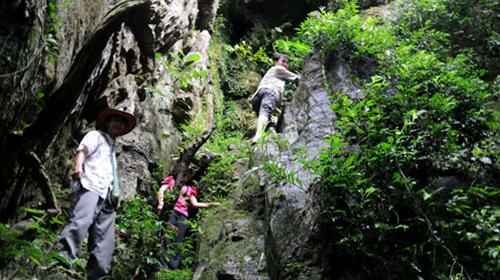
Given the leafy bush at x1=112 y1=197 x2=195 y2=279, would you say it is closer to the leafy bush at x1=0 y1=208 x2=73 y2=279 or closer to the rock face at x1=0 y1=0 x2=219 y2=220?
Result: the rock face at x1=0 y1=0 x2=219 y2=220

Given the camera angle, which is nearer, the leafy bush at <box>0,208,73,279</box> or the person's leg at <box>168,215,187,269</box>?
the leafy bush at <box>0,208,73,279</box>

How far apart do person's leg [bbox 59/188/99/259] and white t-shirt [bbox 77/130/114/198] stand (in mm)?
115

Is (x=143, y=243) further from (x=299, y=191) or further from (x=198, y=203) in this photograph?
(x=299, y=191)

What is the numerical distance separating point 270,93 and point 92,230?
5.74 meters

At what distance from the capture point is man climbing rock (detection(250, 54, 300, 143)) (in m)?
10.1

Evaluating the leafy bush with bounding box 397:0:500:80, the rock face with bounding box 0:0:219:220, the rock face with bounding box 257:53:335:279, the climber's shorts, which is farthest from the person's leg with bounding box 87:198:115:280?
the leafy bush with bounding box 397:0:500:80

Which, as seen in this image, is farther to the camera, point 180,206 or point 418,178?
point 180,206

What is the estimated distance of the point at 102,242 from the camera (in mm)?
5383

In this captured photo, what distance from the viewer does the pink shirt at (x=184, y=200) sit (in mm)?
8289

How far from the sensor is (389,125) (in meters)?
5.89

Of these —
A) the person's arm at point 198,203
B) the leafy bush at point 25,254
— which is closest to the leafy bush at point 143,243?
the person's arm at point 198,203

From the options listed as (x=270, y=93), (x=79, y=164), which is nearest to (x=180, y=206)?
(x=79, y=164)

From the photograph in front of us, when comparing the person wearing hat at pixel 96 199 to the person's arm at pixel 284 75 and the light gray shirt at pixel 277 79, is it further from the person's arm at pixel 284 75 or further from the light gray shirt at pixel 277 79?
the person's arm at pixel 284 75

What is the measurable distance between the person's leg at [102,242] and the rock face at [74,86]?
0.60m
